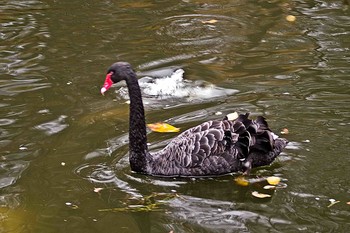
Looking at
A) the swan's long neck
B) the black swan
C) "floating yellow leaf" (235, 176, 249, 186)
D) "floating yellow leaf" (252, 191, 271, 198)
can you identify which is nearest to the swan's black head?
the black swan

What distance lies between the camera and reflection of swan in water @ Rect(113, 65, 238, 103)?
21.0 ft

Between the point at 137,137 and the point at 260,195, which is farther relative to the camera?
the point at 137,137

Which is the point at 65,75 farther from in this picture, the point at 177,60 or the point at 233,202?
the point at 233,202

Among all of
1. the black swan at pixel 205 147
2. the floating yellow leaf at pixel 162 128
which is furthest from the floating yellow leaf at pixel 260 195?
the floating yellow leaf at pixel 162 128

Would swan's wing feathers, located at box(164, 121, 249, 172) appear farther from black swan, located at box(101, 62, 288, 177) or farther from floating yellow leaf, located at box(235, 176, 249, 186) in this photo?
floating yellow leaf, located at box(235, 176, 249, 186)

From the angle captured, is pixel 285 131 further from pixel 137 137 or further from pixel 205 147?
pixel 137 137

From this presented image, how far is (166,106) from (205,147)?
1250 mm

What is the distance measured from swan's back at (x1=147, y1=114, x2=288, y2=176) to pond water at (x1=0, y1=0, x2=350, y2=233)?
9cm

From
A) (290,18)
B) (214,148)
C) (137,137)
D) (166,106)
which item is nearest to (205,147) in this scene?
(214,148)

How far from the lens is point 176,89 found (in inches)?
260

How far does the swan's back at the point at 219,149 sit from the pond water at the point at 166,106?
91 mm

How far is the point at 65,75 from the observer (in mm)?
7059

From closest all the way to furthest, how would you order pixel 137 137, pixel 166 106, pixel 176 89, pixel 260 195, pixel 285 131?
pixel 260 195 < pixel 137 137 < pixel 285 131 < pixel 166 106 < pixel 176 89

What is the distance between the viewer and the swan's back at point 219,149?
503 centimetres
